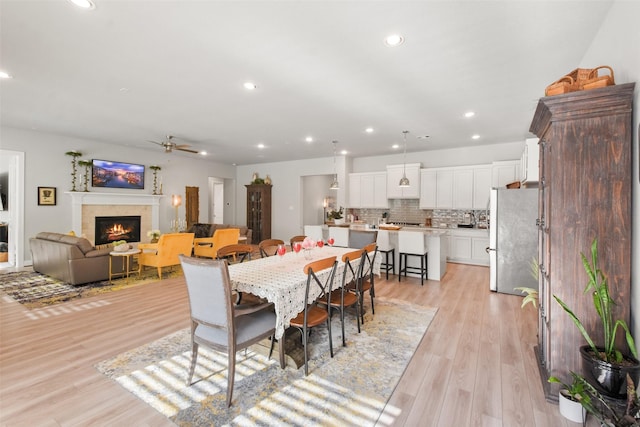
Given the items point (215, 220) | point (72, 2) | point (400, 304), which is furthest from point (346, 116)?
point (215, 220)

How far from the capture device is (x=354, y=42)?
2.61m

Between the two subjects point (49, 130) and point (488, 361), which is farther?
point (49, 130)

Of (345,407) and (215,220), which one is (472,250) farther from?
(215,220)

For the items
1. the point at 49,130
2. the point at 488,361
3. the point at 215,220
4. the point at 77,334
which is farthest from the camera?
the point at 215,220

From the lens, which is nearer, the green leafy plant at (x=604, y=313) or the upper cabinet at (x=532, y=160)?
the green leafy plant at (x=604, y=313)

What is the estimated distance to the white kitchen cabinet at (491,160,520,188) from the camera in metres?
6.32

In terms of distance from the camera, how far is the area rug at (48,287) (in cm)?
416

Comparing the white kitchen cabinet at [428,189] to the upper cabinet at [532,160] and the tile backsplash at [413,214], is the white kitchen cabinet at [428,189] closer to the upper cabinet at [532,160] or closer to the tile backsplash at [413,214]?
the tile backsplash at [413,214]

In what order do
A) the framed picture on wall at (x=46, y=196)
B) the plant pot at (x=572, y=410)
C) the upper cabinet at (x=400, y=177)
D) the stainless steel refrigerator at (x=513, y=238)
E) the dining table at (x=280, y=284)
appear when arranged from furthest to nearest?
the upper cabinet at (x=400, y=177) < the framed picture on wall at (x=46, y=196) < the stainless steel refrigerator at (x=513, y=238) < the dining table at (x=280, y=284) < the plant pot at (x=572, y=410)

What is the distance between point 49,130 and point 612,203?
8.68m

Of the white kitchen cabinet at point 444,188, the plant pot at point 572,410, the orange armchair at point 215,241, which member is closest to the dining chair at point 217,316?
the plant pot at point 572,410

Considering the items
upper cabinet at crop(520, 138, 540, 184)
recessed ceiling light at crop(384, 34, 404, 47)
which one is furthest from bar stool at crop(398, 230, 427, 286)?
recessed ceiling light at crop(384, 34, 404, 47)

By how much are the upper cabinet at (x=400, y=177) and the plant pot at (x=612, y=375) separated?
6.03 m

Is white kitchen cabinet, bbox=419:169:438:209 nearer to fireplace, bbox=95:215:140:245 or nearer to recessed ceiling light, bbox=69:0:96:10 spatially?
recessed ceiling light, bbox=69:0:96:10
